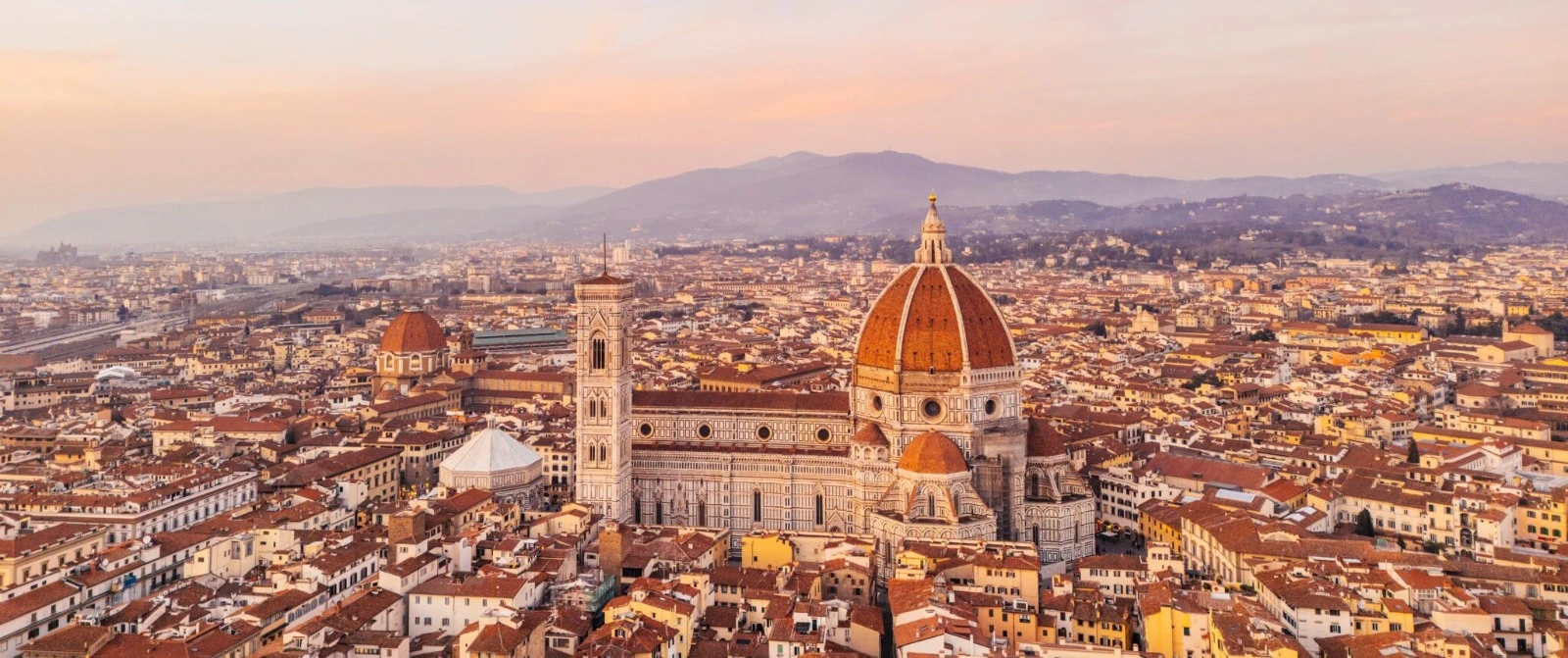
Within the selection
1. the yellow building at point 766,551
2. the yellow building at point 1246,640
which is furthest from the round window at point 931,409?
the yellow building at point 1246,640

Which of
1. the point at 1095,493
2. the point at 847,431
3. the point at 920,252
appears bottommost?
the point at 1095,493

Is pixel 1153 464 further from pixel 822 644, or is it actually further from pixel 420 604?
pixel 420 604

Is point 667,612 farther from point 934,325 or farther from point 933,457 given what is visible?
point 934,325

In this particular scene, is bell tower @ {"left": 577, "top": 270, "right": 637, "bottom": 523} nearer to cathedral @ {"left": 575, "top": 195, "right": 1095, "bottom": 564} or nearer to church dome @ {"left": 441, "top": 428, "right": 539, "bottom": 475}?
cathedral @ {"left": 575, "top": 195, "right": 1095, "bottom": 564}

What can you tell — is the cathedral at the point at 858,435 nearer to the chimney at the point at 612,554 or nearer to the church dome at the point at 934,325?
the church dome at the point at 934,325

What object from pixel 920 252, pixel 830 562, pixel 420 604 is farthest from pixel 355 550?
pixel 920 252

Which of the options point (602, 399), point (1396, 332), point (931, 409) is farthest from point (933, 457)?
point (1396, 332)

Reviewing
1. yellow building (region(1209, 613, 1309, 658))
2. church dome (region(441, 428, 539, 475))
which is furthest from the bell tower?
yellow building (region(1209, 613, 1309, 658))
